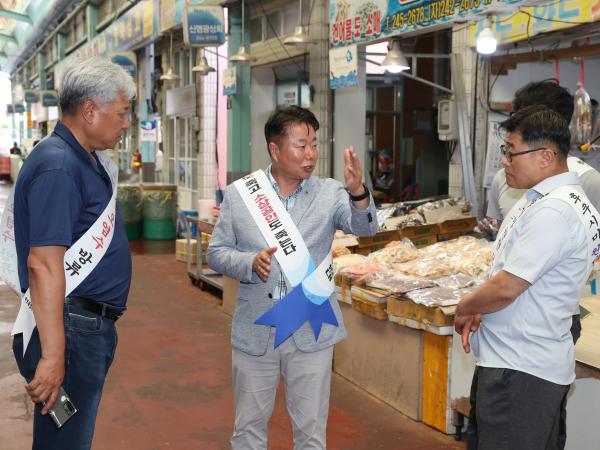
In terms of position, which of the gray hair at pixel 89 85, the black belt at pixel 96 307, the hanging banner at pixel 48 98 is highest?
the hanging banner at pixel 48 98

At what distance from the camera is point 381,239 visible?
19.9 ft

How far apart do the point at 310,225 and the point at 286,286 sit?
0.88 ft

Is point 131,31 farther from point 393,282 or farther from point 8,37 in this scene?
point 8,37

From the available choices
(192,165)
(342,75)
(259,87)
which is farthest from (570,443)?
(192,165)

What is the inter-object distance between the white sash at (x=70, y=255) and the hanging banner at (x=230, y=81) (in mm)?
8476

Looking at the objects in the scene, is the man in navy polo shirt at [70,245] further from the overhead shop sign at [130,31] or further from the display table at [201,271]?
the overhead shop sign at [130,31]

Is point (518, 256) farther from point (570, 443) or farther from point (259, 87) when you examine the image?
point (259, 87)

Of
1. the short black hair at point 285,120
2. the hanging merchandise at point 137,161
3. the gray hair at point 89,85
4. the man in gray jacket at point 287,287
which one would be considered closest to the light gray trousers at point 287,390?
the man in gray jacket at point 287,287

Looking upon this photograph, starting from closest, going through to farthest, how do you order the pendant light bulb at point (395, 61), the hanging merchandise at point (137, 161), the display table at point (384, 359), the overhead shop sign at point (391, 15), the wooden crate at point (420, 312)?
1. the wooden crate at point (420, 312)
2. the display table at point (384, 359)
3. the overhead shop sign at point (391, 15)
4. the pendant light bulb at point (395, 61)
5. the hanging merchandise at point (137, 161)

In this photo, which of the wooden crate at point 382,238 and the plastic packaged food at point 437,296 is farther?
the wooden crate at point 382,238

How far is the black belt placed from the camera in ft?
7.86

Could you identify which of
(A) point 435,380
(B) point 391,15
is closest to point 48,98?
(B) point 391,15

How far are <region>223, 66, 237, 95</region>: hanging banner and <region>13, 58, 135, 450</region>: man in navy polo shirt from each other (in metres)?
8.38

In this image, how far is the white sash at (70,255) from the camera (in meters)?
2.37
